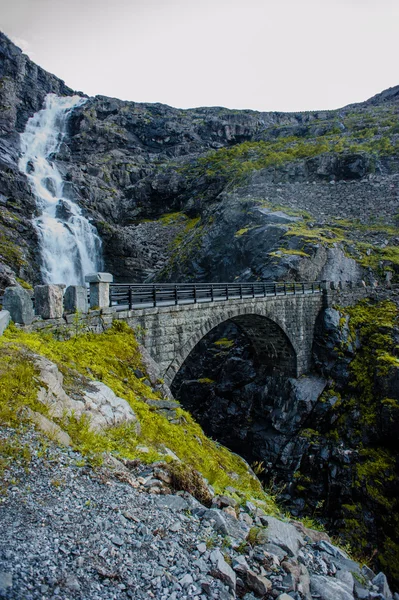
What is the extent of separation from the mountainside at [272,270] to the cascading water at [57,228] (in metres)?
0.90

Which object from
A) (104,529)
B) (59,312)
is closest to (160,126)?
(59,312)

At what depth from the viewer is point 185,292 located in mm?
13617

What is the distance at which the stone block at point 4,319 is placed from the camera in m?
6.58

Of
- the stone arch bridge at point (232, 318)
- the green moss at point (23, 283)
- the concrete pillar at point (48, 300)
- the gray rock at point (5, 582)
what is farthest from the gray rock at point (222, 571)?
the green moss at point (23, 283)

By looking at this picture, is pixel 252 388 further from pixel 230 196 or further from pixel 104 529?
pixel 230 196

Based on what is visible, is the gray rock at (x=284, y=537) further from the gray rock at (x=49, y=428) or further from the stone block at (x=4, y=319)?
the stone block at (x=4, y=319)

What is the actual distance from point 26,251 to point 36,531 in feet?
112

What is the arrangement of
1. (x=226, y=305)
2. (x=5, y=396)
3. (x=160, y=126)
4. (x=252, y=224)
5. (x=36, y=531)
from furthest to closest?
(x=160, y=126)
(x=252, y=224)
(x=226, y=305)
(x=5, y=396)
(x=36, y=531)

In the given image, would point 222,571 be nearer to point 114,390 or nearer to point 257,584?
point 257,584

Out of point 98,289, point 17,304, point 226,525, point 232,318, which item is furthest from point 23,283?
point 226,525

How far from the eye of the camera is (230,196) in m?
37.6

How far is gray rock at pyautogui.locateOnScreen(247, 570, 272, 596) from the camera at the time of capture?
3532mm

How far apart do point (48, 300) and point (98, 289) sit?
→ 194 cm

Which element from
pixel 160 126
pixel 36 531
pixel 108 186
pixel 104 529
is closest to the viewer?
pixel 36 531
